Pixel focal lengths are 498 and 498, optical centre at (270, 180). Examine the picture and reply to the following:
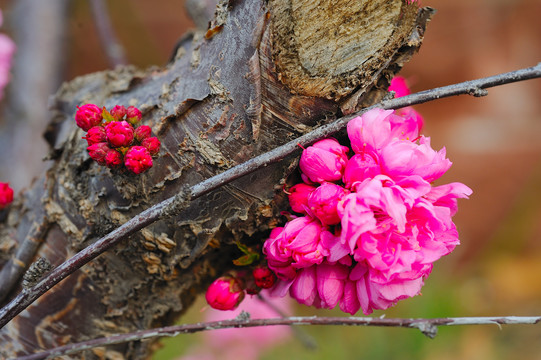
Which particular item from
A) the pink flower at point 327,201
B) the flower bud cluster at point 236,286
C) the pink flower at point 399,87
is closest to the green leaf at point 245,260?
the flower bud cluster at point 236,286

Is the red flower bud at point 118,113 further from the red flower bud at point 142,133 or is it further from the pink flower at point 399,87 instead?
the pink flower at point 399,87

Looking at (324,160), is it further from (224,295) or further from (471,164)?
(471,164)

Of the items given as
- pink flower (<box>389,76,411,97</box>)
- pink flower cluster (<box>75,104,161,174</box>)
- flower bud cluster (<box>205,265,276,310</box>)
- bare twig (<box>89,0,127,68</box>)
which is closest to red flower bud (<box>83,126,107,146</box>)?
pink flower cluster (<box>75,104,161,174</box>)

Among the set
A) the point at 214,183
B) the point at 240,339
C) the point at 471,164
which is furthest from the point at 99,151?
the point at 471,164

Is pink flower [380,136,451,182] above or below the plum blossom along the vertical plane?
below

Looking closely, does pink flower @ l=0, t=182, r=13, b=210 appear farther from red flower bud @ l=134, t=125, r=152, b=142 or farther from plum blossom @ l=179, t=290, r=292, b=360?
plum blossom @ l=179, t=290, r=292, b=360

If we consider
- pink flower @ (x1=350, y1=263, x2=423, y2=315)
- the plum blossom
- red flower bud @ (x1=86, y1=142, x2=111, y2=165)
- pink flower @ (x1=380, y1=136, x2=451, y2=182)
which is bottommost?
pink flower @ (x1=350, y1=263, x2=423, y2=315)

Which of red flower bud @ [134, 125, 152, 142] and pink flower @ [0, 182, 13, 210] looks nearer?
red flower bud @ [134, 125, 152, 142]
